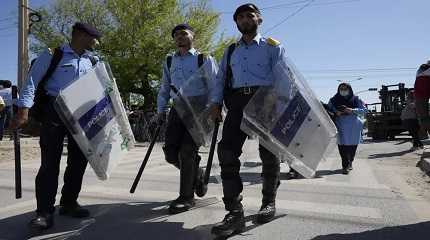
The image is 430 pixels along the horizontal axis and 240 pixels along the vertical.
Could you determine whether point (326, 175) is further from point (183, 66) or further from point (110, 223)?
point (110, 223)

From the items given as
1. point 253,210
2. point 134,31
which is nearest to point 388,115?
point 134,31

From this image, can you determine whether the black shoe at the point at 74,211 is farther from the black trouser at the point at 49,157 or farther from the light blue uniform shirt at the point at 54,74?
the light blue uniform shirt at the point at 54,74

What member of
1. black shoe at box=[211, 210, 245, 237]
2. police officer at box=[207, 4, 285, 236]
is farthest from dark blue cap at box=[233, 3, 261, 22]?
black shoe at box=[211, 210, 245, 237]

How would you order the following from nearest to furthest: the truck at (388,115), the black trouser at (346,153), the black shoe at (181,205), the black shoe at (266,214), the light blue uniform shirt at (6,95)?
the black shoe at (266,214), the black shoe at (181,205), the black trouser at (346,153), the light blue uniform shirt at (6,95), the truck at (388,115)

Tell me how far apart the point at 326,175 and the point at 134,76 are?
17.5 meters

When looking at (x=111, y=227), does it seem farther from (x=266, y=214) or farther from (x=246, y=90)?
(x=246, y=90)

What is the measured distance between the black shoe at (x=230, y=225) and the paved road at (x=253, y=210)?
109 millimetres

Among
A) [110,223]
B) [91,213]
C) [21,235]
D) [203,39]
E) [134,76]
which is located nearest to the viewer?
[21,235]

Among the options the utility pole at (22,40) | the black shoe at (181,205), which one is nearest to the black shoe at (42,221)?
the black shoe at (181,205)

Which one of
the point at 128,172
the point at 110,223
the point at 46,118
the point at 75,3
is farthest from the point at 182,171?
the point at 75,3

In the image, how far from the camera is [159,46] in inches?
963

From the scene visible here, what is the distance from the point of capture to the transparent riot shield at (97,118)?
4.27 meters

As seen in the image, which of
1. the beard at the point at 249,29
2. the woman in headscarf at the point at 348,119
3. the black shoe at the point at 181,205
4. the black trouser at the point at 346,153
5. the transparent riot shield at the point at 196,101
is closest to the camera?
the beard at the point at 249,29

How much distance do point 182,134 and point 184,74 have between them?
2.05 ft
